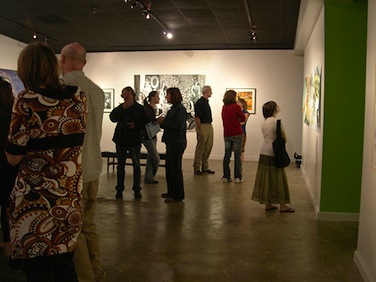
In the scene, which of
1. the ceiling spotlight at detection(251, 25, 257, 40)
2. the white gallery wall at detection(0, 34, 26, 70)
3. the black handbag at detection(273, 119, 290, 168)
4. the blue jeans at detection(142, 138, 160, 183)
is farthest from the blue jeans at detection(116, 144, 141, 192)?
the white gallery wall at detection(0, 34, 26, 70)

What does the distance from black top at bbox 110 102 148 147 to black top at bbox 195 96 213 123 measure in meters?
2.61

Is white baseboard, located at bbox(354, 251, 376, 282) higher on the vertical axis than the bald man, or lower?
lower

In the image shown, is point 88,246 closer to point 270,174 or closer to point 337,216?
point 270,174

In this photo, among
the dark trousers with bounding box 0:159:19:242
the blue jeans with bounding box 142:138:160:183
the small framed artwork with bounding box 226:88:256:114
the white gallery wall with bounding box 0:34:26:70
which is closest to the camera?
the dark trousers with bounding box 0:159:19:242

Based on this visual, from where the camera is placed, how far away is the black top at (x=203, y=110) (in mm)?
8547

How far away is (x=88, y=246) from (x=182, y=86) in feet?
30.8

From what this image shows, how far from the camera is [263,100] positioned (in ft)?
38.3

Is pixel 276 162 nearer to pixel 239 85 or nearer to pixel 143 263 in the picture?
pixel 143 263

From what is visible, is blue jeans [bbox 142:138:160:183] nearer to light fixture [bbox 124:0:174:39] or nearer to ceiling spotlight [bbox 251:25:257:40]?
light fixture [bbox 124:0:174:39]

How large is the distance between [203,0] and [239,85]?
4754 mm

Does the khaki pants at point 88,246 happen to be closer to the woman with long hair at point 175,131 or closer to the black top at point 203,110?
the woman with long hair at point 175,131

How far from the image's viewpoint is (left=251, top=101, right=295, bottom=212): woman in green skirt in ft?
17.9

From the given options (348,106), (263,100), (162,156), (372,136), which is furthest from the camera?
(263,100)

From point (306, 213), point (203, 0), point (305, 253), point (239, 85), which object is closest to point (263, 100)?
point (239, 85)
